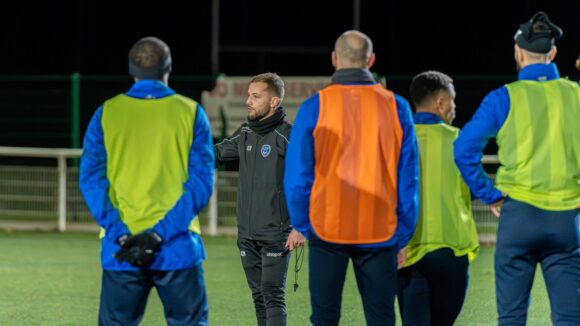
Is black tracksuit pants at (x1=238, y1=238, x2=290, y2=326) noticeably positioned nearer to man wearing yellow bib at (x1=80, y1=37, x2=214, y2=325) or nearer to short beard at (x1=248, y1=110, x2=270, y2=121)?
short beard at (x1=248, y1=110, x2=270, y2=121)

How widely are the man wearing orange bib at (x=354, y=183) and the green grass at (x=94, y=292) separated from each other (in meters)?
2.93

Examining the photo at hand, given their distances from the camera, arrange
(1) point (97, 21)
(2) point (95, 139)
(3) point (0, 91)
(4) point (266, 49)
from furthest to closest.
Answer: (1) point (97, 21), (4) point (266, 49), (3) point (0, 91), (2) point (95, 139)

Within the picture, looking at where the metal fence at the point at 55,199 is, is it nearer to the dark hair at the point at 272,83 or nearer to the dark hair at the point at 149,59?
the dark hair at the point at 272,83

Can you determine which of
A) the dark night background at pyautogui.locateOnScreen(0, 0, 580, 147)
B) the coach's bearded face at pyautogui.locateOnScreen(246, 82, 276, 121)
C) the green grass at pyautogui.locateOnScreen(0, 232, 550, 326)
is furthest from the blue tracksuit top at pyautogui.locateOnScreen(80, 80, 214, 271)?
the dark night background at pyautogui.locateOnScreen(0, 0, 580, 147)

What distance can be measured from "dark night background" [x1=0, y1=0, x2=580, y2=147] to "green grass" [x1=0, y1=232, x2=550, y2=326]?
1080cm

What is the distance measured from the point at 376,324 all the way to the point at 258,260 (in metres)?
1.61

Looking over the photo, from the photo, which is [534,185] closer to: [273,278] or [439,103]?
[439,103]

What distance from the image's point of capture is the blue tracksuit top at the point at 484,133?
5.47 m

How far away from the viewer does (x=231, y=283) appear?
1020 centimetres

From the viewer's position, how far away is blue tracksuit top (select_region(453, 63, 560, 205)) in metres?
5.47

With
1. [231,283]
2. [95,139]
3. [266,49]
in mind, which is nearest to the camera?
[95,139]

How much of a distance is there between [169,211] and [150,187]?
0.14m

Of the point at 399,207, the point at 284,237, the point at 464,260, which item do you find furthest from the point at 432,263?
the point at 284,237

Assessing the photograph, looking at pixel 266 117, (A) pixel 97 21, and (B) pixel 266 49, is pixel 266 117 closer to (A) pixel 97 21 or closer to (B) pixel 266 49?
(B) pixel 266 49
